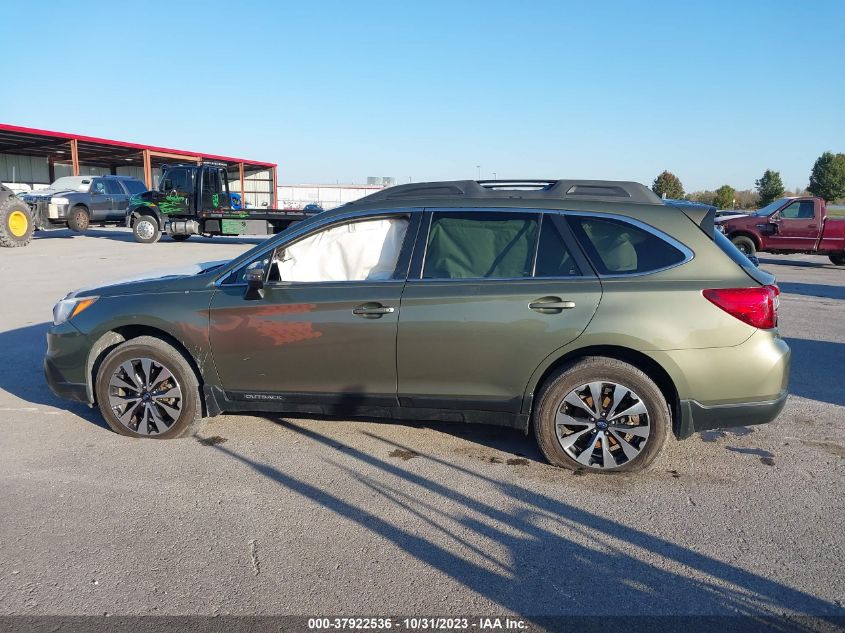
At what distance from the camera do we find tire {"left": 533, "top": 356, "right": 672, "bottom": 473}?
399 centimetres

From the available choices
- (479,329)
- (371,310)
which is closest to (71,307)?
(371,310)

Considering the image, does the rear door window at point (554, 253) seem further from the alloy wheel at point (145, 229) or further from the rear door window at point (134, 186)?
the rear door window at point (134, 186)

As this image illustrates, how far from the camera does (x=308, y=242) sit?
15.6 ft

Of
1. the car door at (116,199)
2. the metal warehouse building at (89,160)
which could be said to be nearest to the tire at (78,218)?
the car door at (116,199)

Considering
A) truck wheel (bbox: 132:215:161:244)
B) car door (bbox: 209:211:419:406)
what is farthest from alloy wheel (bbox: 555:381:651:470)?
truck wheel (bbox: 132:215:161:244)

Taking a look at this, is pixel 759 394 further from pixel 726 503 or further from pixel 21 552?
pixel 21 552

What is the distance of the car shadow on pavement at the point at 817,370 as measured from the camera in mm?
5812

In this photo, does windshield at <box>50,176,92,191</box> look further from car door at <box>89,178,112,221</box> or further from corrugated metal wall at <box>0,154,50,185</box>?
corrugated metal wall at <box>0,154,50,185</box>

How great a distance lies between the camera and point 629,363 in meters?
4.08

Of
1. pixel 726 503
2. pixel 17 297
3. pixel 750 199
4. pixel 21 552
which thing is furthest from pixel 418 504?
pixel 750 199

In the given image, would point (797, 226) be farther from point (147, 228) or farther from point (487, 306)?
point (147, 228)

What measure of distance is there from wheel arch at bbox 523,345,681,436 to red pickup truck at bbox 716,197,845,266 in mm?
14323

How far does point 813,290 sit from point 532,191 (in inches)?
423

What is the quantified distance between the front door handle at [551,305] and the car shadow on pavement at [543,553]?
1.07m
